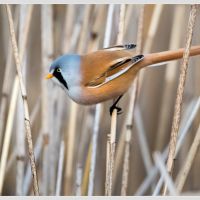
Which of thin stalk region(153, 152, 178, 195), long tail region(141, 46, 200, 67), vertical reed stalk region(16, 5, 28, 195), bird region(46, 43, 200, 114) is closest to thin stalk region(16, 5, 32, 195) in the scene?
vertical reed stalk region(16, 5, 28, 195)

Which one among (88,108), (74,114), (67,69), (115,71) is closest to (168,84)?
(88,108)

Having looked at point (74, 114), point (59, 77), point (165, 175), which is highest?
point (59, 77)

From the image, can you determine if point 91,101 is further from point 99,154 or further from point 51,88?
point 99,154

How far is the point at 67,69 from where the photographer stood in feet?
4.08

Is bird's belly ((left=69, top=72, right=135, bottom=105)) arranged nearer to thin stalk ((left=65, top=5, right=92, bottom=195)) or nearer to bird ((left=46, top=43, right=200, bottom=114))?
bird ((left=46, top=43, right=200, bottom=114))

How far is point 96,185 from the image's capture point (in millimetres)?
1994

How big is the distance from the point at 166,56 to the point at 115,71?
0.18 meters

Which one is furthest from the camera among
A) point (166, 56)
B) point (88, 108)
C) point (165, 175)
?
point (88, 108)

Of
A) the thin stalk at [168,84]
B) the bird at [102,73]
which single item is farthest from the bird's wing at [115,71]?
the thin stalk at [168,84]

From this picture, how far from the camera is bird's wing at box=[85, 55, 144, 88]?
130cm

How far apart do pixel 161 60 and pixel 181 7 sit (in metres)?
0.63

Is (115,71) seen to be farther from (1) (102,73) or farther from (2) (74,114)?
(2) (74,114)

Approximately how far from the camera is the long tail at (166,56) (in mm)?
1193

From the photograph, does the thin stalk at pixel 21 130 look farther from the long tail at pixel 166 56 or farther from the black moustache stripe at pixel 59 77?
the long tail at pixel 166 56
